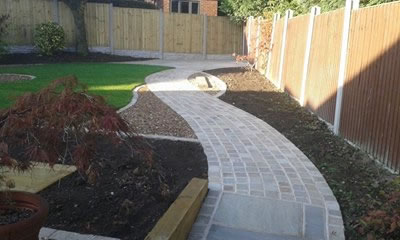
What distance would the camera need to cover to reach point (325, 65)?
7191mm

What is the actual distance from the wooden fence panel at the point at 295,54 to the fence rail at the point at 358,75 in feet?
0.26

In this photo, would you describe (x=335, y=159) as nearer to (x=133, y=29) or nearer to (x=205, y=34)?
(x=133, y=29)

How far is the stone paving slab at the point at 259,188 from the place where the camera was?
11.8 feet

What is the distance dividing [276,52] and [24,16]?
11.6 metres

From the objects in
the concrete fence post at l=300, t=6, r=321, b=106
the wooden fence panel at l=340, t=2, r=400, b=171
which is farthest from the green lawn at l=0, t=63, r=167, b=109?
the wooden fence panel at l=340, t=2, r=400, b=171

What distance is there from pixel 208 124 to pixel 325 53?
2.51 m

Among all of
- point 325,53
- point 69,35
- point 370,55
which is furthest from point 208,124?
point 69,35

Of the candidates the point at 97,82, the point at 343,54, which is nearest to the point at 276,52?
the point at 97,82

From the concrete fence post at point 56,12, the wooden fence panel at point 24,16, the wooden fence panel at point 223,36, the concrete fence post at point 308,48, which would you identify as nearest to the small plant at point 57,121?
the concrete fence post at point 308,48

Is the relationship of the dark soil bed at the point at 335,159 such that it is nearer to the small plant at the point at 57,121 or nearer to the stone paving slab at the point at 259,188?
the stone paving slab at the point at 259,188

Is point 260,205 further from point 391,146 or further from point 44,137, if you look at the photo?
point 44,137

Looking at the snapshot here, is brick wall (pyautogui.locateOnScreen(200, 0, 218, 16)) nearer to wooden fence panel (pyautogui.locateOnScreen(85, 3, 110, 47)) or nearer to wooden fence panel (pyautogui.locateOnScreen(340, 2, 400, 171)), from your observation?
wooden fence panel (pyautogui.locateOnScreen(85, 3, 110, 47))

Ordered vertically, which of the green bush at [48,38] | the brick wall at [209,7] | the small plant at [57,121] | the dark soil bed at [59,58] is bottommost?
the dark soil bed at [59,58]

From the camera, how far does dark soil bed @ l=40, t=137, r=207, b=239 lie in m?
3.45
